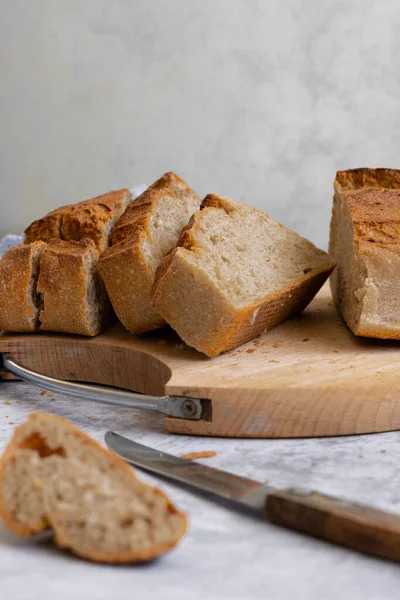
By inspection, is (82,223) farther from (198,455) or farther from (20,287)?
(198,455)

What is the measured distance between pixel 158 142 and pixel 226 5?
1.21 metres

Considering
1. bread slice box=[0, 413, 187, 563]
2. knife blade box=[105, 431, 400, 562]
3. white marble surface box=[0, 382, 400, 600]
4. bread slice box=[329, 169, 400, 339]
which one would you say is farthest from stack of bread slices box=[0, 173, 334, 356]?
bread slice box=[0, 413, 187, 563]

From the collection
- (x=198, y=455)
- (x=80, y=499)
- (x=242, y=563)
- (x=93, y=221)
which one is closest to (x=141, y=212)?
(x=93, y=221)

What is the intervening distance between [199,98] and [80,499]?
498 cm

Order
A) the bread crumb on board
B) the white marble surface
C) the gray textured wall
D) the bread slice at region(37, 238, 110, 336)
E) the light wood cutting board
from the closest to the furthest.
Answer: the white marble surface, the bread crumb on board, the light wood cutting board, the bread slice at region(37, 238, 110, 336), the gray textured wall

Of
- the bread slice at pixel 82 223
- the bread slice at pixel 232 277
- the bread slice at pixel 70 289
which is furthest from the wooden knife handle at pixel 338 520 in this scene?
the bread slice at pixel 82 223

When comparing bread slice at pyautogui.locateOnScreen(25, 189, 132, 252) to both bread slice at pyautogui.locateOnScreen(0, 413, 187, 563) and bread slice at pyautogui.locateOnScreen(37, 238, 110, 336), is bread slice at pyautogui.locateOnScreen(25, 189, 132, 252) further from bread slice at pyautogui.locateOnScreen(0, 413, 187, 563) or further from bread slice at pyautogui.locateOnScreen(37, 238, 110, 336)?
bread slice at pyautogui.locateOnScreen(0, 413, 187, 563)

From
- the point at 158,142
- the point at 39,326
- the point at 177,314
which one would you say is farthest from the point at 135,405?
the point at 158,142

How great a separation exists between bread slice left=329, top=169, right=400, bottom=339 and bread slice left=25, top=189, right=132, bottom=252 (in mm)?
997

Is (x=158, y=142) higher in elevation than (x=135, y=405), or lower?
higher

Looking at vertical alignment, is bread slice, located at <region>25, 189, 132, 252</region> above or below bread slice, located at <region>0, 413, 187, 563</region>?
above

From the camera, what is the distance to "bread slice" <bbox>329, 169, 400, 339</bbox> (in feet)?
8.68

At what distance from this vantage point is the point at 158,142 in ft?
20.2

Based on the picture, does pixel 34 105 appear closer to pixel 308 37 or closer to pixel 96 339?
pixel 308 37
